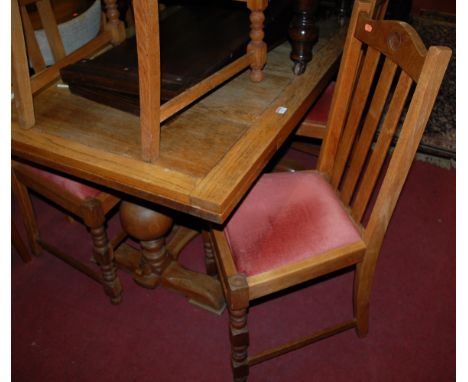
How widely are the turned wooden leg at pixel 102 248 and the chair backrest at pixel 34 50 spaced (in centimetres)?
36

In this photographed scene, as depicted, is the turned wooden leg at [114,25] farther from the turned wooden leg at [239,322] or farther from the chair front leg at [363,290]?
the chair front leg at [363,290]

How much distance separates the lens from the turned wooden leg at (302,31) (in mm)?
1242

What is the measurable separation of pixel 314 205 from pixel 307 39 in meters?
0.52

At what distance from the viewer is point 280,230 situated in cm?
127

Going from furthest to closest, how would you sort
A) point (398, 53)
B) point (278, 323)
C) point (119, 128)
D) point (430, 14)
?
point (430, 14) → point (278, 323) → point (119, 128) → point (398, 53)

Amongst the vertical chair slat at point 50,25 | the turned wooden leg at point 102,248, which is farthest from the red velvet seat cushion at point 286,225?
the vertical chair slat at point 50,25

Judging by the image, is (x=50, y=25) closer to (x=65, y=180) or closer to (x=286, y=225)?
(x=65, y=180)

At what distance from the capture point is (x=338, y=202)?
1357 millimetres

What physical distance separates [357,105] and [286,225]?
0.42 meters

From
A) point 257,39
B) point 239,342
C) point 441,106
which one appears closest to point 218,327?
point 239,342

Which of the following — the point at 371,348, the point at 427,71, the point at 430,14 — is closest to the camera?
the point at 427,71

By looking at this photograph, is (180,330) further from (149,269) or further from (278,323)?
(278,323)

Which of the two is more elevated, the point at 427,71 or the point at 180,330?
the point at 427,71

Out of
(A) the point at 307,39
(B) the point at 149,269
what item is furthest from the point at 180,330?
(A) the point at 307,39
